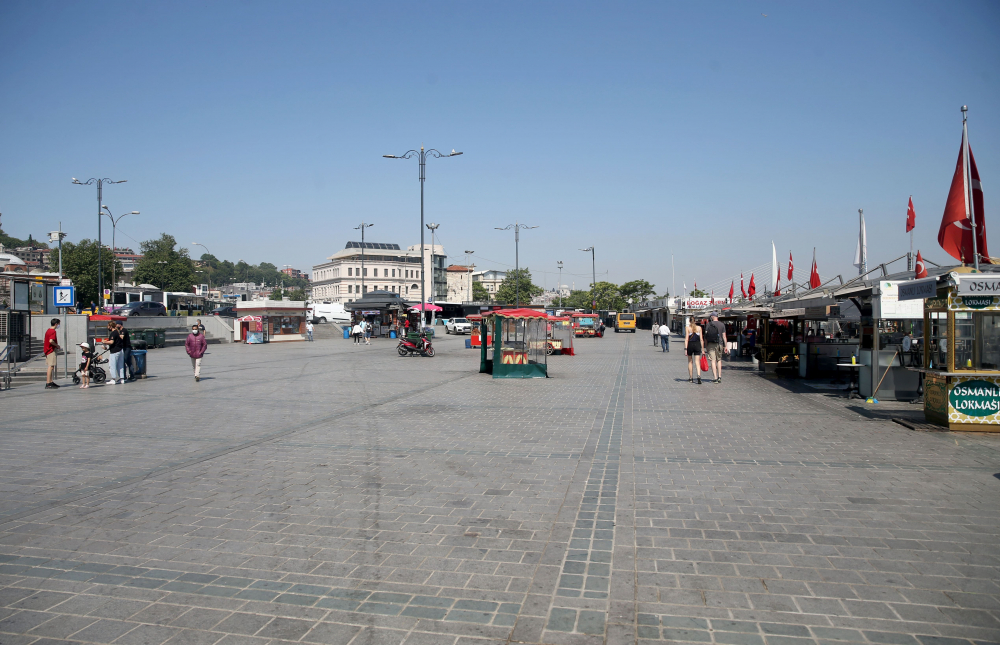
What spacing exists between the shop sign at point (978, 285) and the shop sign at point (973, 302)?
15 centimetres

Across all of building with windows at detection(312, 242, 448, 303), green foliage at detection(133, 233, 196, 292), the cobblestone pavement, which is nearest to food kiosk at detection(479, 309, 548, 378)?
the cobblestone pavement

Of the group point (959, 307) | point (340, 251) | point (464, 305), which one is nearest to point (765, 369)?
point (959, 307)

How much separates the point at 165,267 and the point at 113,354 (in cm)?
8139

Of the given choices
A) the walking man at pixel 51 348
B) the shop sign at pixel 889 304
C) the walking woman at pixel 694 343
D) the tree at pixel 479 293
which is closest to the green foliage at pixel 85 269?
the walking man at pixel 51 348

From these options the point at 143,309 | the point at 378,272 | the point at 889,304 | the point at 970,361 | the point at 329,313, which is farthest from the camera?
the point at 378,272

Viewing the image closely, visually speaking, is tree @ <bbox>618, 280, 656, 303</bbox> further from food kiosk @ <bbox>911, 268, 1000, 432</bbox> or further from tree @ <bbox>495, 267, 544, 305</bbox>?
food kiosk @ <bbox>911, 268, 1000, 432</bbox>

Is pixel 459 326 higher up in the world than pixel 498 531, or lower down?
higher up

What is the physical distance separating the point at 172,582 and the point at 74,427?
7463mm

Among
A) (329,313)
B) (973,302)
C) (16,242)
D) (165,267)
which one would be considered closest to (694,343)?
(973,302)

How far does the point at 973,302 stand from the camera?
916cm

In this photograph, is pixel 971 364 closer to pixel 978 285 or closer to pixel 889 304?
pixel 978 285

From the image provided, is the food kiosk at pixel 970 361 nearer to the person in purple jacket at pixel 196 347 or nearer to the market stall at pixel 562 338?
the person in purple jacket at pixel 196 347

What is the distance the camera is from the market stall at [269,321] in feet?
137

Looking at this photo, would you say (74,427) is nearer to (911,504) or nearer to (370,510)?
(370,510)
